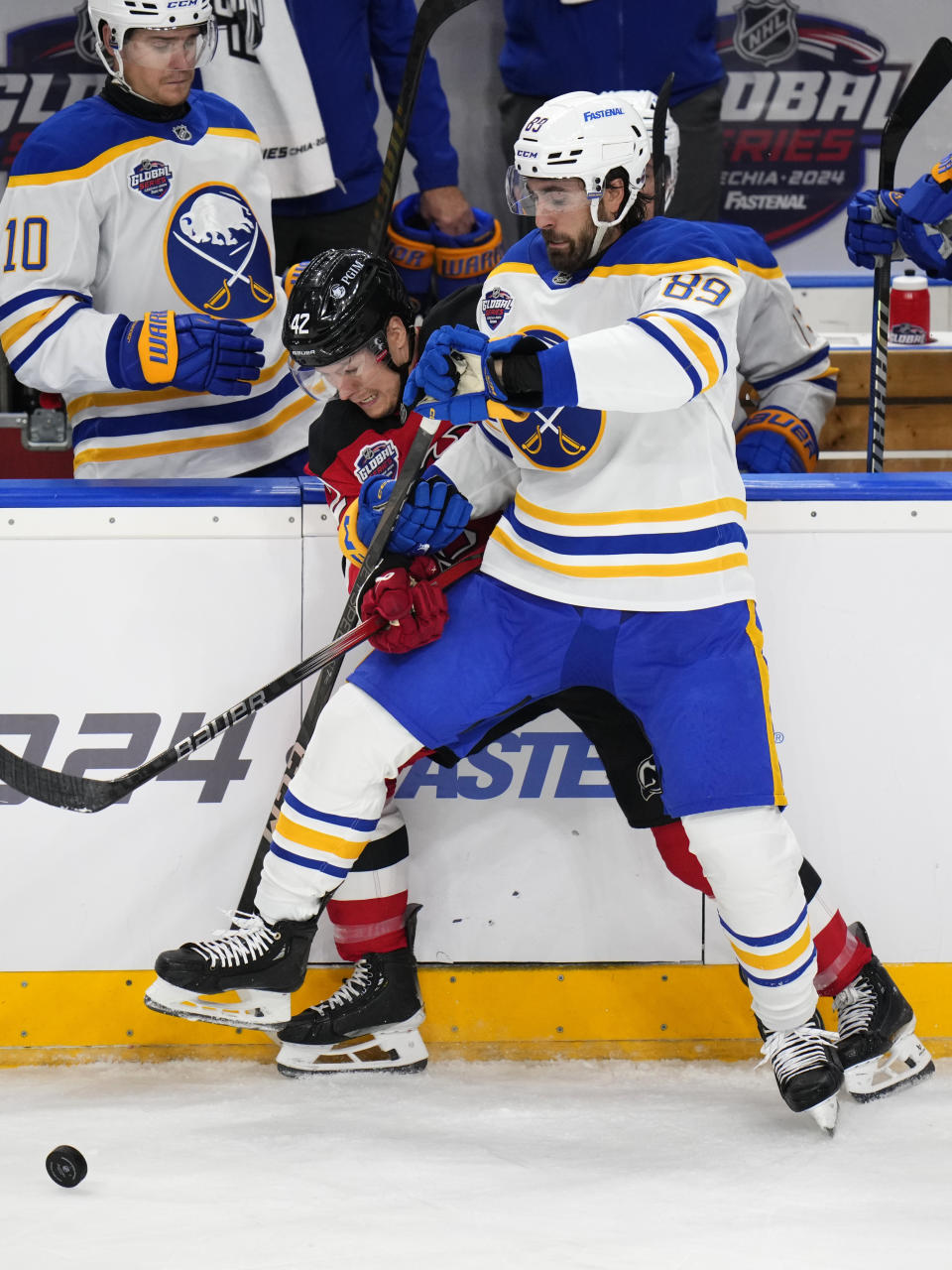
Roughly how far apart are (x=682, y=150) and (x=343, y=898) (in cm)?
212

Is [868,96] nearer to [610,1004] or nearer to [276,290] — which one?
[276,290]

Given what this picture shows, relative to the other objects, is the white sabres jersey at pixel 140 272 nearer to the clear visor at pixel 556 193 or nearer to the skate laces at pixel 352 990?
the clear visor at pixel 556 193

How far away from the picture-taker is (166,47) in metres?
2.37

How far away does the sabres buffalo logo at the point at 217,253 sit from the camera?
2443 mm

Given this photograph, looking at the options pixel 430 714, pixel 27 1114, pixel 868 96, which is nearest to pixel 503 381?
pixel 430 714

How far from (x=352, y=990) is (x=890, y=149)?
1.50 meters

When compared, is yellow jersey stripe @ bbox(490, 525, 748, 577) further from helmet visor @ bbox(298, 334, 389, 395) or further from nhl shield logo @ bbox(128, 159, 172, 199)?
nhl shield logo @ bbox(128, 159, 172, 199)

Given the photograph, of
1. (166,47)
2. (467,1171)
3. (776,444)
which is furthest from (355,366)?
(467,1171)

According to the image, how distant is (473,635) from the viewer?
2.03m

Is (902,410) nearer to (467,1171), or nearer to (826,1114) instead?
(826,1114)

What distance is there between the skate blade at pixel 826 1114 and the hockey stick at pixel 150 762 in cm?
82

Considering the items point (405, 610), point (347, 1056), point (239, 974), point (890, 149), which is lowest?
point (347, 1056)

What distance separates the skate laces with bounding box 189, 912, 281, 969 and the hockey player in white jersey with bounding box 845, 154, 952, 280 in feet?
4.49

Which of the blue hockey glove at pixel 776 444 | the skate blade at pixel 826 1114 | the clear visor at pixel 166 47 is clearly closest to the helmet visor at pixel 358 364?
the clear visor at pixel 166 47
